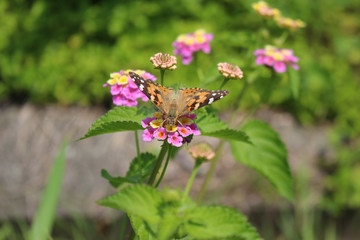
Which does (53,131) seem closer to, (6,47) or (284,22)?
(6,47)

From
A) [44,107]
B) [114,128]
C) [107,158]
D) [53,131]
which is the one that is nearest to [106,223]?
[107,158]

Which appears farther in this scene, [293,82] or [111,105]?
[111,105]

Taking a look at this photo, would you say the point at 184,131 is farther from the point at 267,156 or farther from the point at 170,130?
the point at 267,156

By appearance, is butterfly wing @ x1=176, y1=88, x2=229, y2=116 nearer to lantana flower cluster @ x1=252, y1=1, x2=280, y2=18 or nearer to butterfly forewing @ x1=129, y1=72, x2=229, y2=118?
butterfly forewing @ x1=129, y1=72, x2=229, y2=118

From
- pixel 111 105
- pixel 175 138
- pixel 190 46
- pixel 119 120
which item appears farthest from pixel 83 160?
pixel 175 138

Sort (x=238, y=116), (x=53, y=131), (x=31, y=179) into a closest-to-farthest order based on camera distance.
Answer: (x=31, y=179), (x=53, y=131), (x=238, y=116)

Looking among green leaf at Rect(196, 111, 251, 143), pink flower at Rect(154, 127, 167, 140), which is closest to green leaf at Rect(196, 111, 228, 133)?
green leaf at Rect(196, 111, 251, 143)
